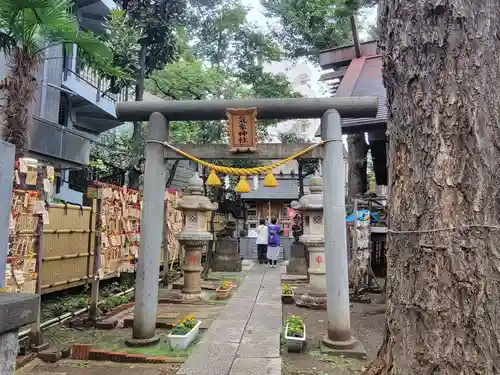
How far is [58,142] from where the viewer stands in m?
11.6

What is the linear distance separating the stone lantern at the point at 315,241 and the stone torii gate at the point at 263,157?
10.0 feet

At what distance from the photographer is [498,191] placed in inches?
86.1

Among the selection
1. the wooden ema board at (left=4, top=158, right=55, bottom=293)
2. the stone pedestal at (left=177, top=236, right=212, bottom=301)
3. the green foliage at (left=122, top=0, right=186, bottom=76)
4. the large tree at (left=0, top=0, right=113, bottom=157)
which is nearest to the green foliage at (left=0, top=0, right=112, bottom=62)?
the large tree at (left=0, top=0, right=113, bottom=157)

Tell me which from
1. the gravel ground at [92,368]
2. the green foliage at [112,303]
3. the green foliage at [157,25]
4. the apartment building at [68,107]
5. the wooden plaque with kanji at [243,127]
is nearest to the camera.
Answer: the gravel ground at [92,368]

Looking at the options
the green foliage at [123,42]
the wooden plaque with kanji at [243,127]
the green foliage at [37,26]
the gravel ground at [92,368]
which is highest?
the green foliage at [123,42]

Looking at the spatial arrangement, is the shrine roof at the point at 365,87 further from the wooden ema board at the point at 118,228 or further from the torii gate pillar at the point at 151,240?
the wooden ema board at the point at 118,228

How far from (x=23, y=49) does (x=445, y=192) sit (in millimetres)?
6047

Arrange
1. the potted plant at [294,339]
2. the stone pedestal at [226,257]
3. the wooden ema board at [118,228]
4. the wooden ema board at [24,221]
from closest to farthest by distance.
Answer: the wooden ema board at [24,221]
the potted plant at [294,339]
the wooden ema board at [118,228]
the stone pedestal at [226,257]

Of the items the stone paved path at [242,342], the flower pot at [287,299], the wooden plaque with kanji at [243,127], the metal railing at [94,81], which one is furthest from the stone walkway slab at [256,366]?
the metal railing at [94,81]

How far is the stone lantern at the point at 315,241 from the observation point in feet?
30.0

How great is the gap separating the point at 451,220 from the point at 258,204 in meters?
24.1

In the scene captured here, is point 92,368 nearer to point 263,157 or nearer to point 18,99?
point 263,157

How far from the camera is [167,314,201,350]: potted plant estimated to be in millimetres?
5598

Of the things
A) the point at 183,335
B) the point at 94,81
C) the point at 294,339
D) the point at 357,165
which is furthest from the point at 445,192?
the point at 94,81
